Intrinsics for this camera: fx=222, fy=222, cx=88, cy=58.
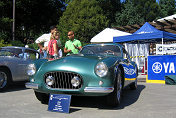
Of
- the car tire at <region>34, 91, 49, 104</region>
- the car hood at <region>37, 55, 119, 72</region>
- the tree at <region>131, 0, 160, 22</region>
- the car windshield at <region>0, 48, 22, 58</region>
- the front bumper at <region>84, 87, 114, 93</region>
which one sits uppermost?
the tree at <region>131, 0, 160, 22</region>

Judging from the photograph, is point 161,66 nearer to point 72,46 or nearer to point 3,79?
point 72,46

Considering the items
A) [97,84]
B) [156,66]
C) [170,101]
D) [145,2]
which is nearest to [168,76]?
[156,66]

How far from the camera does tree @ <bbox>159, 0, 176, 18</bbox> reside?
156ft

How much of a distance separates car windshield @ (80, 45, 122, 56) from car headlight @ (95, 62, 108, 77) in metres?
1.56

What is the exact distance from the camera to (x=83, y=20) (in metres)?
36.8

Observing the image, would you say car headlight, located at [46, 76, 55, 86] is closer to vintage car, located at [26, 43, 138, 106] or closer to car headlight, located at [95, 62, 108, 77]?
vintage car, located at [26, 43, 138, 106]

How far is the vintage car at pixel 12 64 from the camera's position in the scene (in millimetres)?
6656

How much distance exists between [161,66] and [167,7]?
44.1 meters

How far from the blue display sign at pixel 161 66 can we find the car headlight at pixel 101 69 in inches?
223

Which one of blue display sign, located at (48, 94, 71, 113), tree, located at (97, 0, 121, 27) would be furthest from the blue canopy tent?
tree, located at (97, 0, 121, 27)

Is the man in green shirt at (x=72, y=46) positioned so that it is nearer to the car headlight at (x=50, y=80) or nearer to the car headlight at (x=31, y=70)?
the car headlight at (x=31, y=70)

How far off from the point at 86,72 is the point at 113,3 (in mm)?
47362

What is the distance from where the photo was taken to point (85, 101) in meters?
5.00

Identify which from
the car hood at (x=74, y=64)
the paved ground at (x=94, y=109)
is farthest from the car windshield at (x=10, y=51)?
the car hood at (x=74, y=64)
